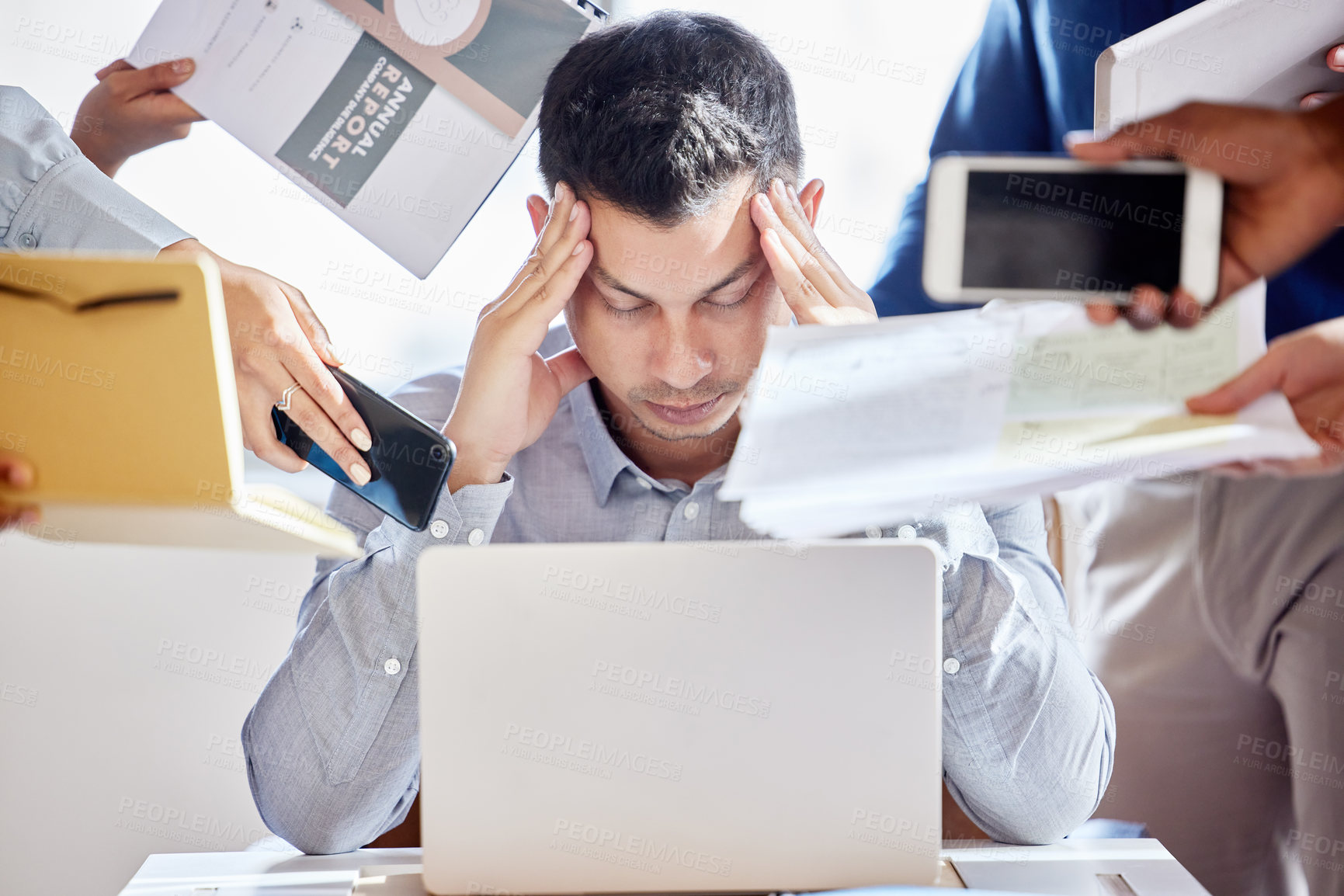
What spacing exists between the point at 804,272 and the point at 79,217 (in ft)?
2.79

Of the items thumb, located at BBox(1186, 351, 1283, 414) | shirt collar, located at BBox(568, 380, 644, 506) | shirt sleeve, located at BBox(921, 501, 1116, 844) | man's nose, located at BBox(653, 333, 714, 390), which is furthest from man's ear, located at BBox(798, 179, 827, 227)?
thumb, located at BBox(1186, 351, 1283, 414)

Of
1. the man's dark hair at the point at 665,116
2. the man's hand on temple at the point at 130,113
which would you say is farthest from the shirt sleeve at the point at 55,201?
the man's dark hair at the point at 665,116

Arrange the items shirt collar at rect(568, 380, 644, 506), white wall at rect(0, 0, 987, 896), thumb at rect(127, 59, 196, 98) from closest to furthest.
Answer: thumb at rect(127, 59, 196, 98) → shirt collar at rect(568, 380, 644, 506) → white wall at rect(0, 0, 987, 896)

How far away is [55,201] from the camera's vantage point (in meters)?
1.16

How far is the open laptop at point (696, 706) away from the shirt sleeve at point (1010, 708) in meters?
0.31

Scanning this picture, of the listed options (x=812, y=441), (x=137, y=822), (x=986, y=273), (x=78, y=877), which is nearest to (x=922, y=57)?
(x=986, y=273)

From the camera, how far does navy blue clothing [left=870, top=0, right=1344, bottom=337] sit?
1.30 m

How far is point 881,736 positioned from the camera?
0.74 m

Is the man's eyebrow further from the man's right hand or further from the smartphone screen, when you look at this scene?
the smartphone screen

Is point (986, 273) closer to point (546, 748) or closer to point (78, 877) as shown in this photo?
point (546, 748)

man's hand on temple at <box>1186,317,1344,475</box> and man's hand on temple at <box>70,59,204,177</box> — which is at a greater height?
man's hand on temple at <box>1186,317,1344,475</box>

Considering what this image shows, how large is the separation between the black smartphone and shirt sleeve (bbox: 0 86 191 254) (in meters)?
0.32

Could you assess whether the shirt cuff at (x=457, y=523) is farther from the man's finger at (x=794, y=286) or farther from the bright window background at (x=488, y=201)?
the bright window background at (x=488, y=201)

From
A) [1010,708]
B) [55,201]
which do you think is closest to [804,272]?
[1010,708]
